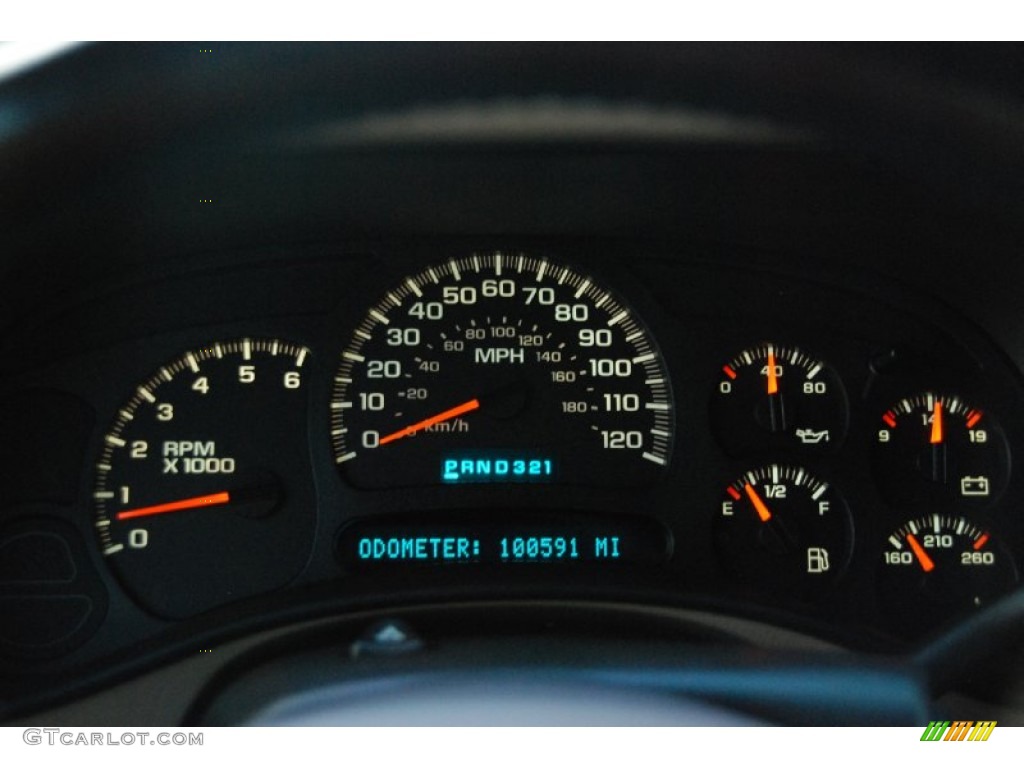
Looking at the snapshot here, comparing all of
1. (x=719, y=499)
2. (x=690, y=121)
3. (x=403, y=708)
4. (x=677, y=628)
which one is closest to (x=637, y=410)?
(x=719, y=499)

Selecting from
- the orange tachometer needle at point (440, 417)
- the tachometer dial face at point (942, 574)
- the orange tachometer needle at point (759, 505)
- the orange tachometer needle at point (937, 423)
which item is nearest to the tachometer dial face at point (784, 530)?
the orange tachometer needle at point (759, 505)

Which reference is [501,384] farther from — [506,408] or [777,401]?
[777,401]

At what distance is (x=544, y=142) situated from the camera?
89.3 inches

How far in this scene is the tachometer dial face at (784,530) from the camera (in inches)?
112

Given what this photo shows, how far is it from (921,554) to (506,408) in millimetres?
1025

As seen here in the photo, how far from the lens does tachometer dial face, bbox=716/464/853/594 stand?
9.32 feet

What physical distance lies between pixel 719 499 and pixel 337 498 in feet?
2.95

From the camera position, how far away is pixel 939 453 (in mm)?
2857

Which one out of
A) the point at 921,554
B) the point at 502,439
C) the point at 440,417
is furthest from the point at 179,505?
the point at 921,554
